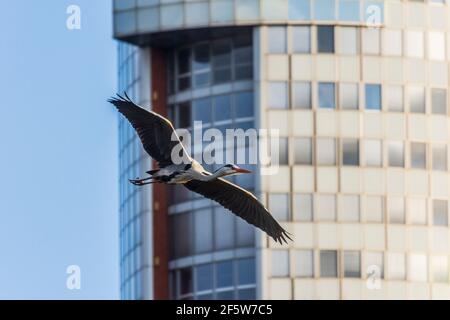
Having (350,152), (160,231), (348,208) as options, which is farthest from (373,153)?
(160,231)

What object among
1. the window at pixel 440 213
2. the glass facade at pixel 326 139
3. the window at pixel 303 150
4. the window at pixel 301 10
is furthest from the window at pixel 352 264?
the window at pixel 301 10

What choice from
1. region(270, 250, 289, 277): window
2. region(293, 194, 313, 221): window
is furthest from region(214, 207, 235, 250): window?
region(293, 194, 313, 221): window

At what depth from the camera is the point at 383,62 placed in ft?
527

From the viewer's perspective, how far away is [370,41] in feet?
525

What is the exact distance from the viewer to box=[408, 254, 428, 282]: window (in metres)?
159

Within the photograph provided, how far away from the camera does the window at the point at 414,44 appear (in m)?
161

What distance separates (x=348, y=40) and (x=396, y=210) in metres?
11.0

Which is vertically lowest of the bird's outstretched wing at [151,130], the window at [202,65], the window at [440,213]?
the bird's outstretched wing at [151,130]

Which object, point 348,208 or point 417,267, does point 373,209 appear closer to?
point 348,208

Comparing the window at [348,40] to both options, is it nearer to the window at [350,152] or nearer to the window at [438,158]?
the window at [350,152]

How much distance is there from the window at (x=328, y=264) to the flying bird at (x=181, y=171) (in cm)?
5975

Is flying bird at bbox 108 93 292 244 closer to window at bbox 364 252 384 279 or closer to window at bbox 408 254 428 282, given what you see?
window at bbox 364 252 384 279

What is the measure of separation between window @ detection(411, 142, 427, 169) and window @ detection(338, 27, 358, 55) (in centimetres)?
700

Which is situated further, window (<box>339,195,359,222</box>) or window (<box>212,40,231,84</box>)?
window (<box>212,40,231,84</box>)
